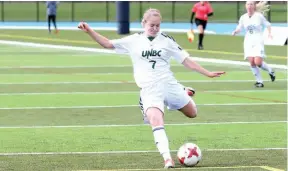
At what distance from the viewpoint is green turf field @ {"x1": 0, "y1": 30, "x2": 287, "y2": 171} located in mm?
12945

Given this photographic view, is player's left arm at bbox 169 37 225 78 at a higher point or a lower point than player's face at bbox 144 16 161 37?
lower

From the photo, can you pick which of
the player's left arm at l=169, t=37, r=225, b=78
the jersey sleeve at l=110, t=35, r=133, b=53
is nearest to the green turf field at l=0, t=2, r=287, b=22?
the player's left arm at l=169, t=37, r=225, b=78

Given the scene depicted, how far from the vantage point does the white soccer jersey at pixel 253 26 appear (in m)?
24.1

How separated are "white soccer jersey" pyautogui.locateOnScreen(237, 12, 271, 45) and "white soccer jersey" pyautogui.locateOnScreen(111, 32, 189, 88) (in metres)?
11.7

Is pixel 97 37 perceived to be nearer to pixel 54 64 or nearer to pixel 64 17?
pixel 54 64

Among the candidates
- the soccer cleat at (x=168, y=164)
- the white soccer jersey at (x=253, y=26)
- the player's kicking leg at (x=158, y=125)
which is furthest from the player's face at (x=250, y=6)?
the soccer cleat at (x=168, y=164)

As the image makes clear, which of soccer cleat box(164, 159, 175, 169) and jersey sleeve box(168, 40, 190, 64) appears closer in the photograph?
soccer cleat box(164, 159, 175, 169)

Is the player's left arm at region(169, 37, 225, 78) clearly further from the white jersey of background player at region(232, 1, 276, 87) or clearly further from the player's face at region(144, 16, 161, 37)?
the white jersey of background player at region(232, 1, 276, 87)

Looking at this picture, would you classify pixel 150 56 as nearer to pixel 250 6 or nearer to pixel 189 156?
pixel 189 156

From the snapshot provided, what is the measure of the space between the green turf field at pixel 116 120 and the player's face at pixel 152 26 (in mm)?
1594

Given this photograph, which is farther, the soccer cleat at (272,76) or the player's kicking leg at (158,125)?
the soccer cleat at (272,76)

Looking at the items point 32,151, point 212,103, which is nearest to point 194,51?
point 212,103

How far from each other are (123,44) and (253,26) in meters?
11.9

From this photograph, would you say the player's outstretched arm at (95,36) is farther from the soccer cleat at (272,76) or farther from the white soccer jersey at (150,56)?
the soccer cleat at (272,76)
